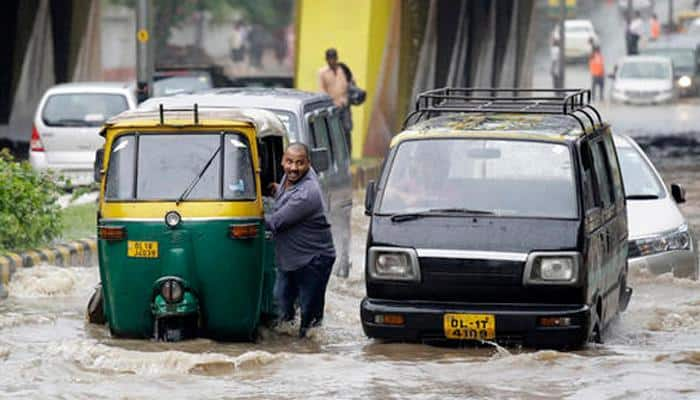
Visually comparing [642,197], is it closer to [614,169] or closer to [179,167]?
[614,169]

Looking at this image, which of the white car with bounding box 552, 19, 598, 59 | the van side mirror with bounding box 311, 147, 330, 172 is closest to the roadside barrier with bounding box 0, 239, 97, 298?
the van side mirror with bounding box 311, 147, 330, 172

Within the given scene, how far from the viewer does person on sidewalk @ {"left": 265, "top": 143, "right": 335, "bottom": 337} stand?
11.5 metres

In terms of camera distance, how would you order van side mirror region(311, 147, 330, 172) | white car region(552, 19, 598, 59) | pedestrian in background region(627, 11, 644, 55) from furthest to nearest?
1. white car region(552, 19, 598, 59)
2. pedestrian in background region(627, 11, 644, 55)
3. van side mirror region(311, 147, 330, 172)

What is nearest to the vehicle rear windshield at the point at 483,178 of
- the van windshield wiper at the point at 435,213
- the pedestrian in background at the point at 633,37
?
the van windshield wiper at the point at 435,213

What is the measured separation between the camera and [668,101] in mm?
48344

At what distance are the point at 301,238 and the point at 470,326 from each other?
1.52 m

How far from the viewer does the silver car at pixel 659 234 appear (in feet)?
47.0

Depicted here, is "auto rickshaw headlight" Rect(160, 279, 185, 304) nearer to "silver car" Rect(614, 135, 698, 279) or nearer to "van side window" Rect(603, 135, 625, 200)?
"van side window" Rect(603, 135, 625, 200)

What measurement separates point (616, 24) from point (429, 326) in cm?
6336

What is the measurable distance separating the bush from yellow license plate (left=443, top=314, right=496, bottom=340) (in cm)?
572

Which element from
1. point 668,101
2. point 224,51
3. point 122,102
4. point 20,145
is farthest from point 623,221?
point 224,51

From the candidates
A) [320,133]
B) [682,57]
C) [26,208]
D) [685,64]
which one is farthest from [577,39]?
[26,208]

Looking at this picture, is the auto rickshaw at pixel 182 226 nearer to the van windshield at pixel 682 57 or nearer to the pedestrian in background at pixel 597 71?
the pedestrian in background at pixel 597 71

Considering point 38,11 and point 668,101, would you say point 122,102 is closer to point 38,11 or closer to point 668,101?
point 38,11
